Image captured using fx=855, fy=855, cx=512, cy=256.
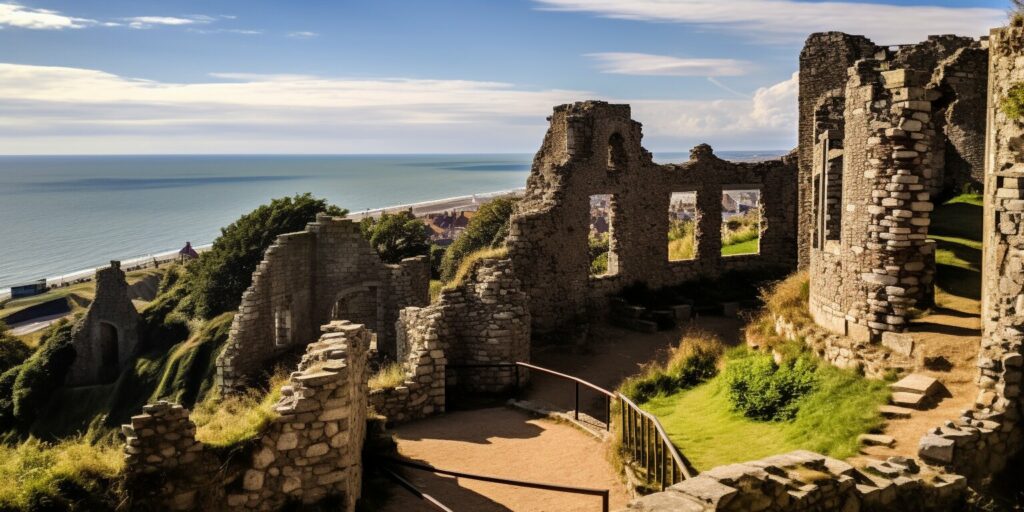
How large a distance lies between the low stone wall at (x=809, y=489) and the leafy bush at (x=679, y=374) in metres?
6.76

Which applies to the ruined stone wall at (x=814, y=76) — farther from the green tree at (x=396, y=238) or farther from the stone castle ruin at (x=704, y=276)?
the green tree at (x=396, y=238)

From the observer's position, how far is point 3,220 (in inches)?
6447

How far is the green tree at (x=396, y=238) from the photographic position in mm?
38750

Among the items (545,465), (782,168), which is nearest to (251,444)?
(545,465)

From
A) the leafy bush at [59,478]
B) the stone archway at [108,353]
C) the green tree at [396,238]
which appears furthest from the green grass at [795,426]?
the stone archway at [108,353]

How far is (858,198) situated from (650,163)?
42.8 ft

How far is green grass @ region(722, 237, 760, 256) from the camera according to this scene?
101 ft

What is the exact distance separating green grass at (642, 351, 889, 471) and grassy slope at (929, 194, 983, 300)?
3435mm

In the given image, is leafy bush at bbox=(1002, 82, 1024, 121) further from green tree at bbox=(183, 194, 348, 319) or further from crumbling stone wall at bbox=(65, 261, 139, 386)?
crumbling stone wall at bbox=(65, 261, 139, 386)

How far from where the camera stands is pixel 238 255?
41781mm

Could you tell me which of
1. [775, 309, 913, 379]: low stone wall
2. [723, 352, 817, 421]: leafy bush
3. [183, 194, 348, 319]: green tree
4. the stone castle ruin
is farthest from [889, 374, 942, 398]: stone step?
[183, 194, 348, 319]: green tree

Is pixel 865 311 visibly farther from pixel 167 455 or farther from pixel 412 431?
pixel 167 455

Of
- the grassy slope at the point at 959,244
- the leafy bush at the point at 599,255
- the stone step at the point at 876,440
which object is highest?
the grassy slope at the point at 959,244

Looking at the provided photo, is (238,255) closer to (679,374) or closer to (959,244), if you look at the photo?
(679,374)
